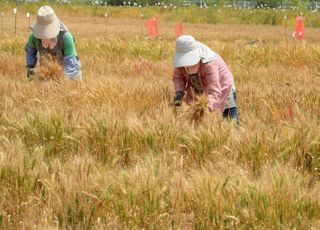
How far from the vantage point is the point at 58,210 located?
8.91 feet

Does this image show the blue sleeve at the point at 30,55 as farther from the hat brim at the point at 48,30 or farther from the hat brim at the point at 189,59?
the hat brim at the point at 189,59

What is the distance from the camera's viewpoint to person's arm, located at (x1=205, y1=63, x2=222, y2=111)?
4.40 m

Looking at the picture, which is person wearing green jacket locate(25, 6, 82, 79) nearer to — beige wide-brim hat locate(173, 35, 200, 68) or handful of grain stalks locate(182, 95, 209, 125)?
beige wide-brim hat locate(173, 35, 200, 68)

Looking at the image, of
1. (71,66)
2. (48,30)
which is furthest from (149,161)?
(71,66)

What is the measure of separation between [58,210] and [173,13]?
33808 millimetres

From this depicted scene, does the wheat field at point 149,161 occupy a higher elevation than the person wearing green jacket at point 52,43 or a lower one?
lower

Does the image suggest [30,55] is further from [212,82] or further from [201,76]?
[212,82]

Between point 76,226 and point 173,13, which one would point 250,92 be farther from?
point 173,13

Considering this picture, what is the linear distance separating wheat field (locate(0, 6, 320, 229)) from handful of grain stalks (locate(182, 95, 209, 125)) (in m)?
0.03

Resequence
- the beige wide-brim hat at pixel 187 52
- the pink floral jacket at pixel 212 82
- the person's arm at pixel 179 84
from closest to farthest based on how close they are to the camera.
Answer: the beige wide-brim hat at pixel 187 52 → the pink floral jacket at pixel 212 82 → the person's arm at pixel 179 84

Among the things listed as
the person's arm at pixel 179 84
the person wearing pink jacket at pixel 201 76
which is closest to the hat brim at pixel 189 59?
the person wearing pink jacket at pixel 201 76

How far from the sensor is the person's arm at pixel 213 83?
4.40 metres

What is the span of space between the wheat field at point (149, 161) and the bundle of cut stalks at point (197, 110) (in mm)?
36

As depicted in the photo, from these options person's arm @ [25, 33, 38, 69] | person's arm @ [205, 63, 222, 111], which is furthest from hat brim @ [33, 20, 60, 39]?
person's arm @ [205, 63, 222, 111]
